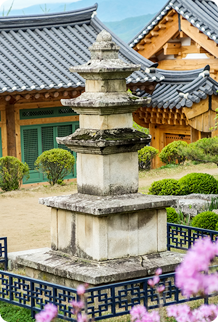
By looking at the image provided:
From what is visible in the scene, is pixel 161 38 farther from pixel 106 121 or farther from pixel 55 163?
pixel 106 121

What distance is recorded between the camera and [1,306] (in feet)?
22.8

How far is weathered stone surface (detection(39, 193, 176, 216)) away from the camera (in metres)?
6.84

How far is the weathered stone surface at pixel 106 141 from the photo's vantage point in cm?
702

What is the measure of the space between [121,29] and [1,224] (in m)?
Answer: 71.9

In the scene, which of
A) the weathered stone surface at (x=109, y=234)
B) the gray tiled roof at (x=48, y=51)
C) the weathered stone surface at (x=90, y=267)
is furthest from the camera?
the gray tiled roof at (x=48, y=51)

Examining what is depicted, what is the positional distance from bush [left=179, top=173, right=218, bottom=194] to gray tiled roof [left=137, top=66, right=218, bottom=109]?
5.62 m

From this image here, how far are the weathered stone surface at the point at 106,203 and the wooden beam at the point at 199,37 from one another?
1362cm

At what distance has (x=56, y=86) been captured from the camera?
16125mm

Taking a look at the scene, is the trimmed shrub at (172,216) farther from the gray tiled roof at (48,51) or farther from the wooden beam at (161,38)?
the wooden beam at (161,38)

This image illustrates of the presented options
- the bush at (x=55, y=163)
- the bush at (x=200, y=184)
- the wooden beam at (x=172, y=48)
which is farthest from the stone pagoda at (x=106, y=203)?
the wooden beam at (x=172, y=48)

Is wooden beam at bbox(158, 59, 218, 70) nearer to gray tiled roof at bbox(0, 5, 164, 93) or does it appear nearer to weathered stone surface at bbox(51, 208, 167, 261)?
gray tiled roof at bbox(0, 5, 164, 93)

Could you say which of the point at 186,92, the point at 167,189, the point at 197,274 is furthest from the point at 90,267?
the point at 186,92

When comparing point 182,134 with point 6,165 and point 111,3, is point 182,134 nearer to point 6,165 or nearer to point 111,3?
point 6,165

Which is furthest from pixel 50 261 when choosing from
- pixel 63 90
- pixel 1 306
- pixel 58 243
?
pixel 63 90
